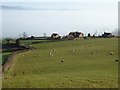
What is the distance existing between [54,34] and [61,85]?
14762 centimetres

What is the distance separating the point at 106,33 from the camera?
169 metres

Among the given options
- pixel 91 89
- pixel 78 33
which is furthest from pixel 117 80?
pixel 78 33

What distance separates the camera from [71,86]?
2562 centimetres

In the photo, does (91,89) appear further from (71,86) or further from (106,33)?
(106,33)

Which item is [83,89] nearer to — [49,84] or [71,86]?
[71,86]

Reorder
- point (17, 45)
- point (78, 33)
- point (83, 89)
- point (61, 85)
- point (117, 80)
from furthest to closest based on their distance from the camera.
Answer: point (78, 33) < point (17, 45) < point (117, 80) < point (61, 85) < point (83, 89)

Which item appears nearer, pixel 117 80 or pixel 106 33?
pixel 117 80

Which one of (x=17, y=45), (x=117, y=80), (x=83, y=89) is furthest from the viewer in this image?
(x=17, y=45)

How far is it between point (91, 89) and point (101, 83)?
11.1ft

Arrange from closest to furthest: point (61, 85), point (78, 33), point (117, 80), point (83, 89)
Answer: point (83, 89) < point (61, 85) < point (117, 80) < point (78, 33)

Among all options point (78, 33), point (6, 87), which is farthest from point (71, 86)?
point (78, 33)

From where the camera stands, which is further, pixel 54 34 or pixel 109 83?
pixel 54 34

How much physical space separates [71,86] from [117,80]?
6.19m

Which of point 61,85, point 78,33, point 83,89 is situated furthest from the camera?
point 78,33
